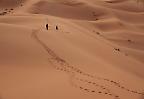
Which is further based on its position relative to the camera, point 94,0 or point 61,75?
point 94,0

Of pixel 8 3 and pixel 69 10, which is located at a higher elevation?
pixel 8 3

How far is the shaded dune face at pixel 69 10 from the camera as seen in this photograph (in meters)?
14.6

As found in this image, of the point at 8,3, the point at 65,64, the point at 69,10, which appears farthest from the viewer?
the point at 8,3

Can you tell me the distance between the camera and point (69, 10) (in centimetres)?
1520

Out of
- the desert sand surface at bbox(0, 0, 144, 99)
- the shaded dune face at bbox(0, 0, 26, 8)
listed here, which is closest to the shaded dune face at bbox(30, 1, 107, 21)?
the shaded dune face at bbox(0, 0, 26, 8)

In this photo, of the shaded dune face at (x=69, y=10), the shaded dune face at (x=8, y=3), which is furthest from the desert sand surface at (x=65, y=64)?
the shaded dune face at (x=8, y=3)

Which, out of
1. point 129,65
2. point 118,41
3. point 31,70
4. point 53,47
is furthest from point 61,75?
point 118,41

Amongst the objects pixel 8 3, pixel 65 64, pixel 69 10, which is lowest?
pixel 69 10

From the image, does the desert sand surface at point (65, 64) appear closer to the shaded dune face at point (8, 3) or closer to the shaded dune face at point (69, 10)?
the shaded dune face at point (69, 10)

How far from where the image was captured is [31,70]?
570 centimetres

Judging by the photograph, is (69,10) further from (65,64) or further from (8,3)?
(65,64)

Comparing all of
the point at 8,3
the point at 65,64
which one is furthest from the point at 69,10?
the point at 65,64

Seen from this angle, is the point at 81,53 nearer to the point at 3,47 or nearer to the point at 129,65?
the point at 129,65

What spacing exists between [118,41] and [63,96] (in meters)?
6.67
